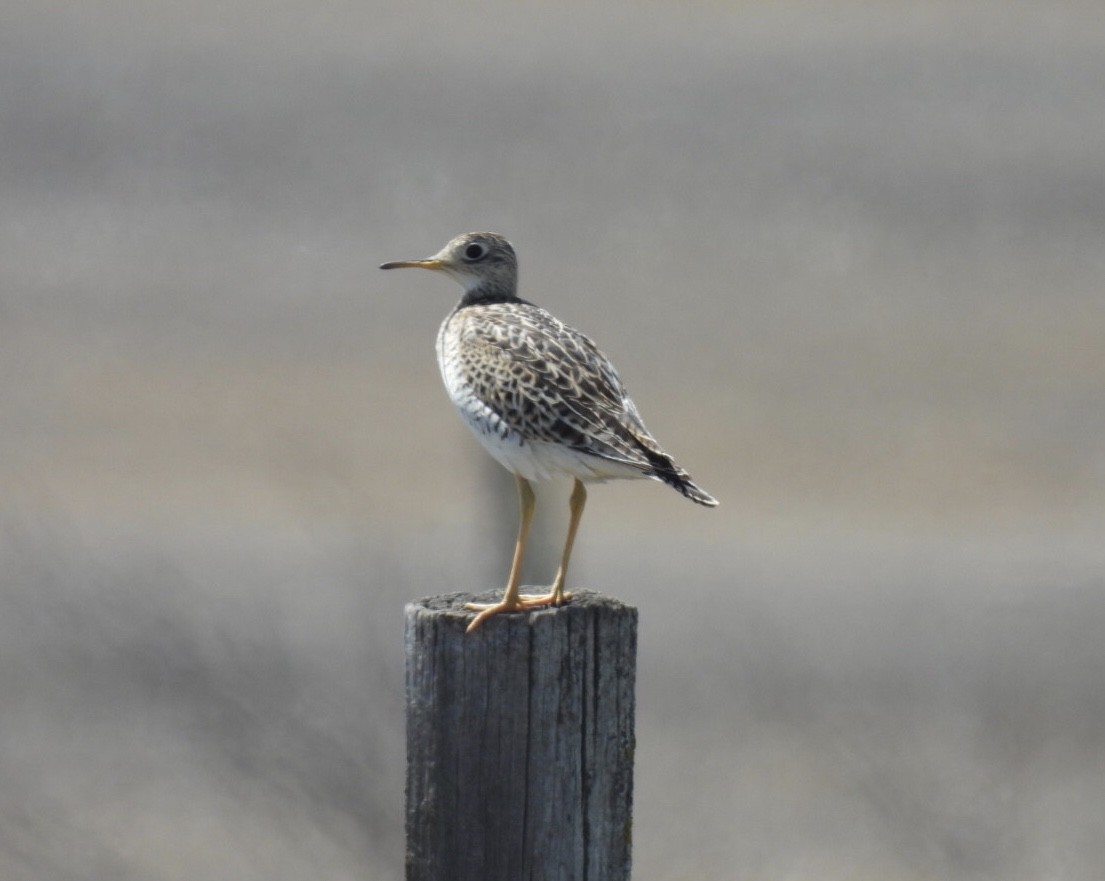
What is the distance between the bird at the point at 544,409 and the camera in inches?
304

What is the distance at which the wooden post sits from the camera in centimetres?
644

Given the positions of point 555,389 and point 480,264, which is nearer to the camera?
point 555,389

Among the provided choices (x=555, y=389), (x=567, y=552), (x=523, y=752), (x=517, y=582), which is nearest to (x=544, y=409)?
(x=555, y=389)

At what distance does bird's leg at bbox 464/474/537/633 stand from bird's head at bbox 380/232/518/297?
100cm

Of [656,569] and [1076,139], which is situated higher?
[1076,139]

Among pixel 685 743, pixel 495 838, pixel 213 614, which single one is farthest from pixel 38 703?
pixel 495 838

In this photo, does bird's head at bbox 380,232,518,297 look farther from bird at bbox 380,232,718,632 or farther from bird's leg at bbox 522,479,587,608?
bird's leg at bbox 522,479,587,608

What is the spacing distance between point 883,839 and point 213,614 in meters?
4.60

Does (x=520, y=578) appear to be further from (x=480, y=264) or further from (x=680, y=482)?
(x=480, y=264)

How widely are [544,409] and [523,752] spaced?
170 centimetres

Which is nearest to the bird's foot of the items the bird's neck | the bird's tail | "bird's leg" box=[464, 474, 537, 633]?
"bird's leg" box=[464, 474, 537, 633]

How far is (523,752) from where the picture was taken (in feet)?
21.1

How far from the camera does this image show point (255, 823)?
13.2 meters

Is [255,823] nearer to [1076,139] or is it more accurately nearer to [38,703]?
[38,703]
